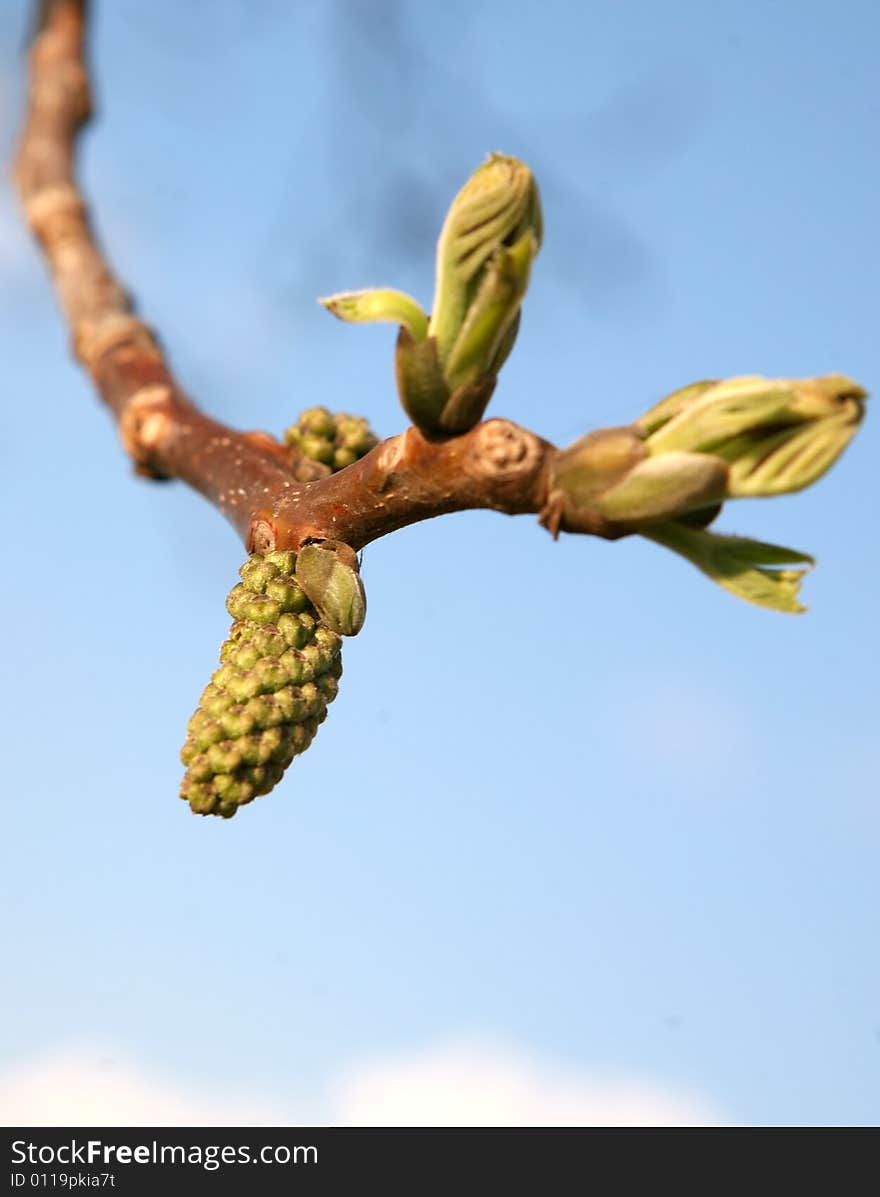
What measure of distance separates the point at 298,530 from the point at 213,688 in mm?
332

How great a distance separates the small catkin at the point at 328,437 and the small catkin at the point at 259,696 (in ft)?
2.45

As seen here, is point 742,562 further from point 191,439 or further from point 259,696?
point 191,439

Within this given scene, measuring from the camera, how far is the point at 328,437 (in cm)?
297

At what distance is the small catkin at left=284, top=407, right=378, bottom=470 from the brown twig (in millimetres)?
55

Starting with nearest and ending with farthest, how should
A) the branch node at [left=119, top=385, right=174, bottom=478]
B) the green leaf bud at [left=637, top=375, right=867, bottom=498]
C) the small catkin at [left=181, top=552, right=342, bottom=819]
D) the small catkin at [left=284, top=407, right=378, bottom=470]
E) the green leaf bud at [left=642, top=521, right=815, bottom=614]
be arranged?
the green leaf bud at [left=637, top=375, right=867, bottom=498], the green leaf bud at [left=642, top=521, right=815, bottom=614], the small catkin at [left=181, top=552, right=342, bottom=819], the small catkin at [left=284, top=407, right=378, bottom=470], the branch node at [left=119, top=385, right=174, bottom=478]

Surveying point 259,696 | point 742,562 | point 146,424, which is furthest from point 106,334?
point 742,562

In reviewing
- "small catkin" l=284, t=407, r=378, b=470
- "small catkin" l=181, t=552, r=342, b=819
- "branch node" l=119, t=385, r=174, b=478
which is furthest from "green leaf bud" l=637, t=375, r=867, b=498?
"branch node" l=119, t=385, r=174, b=478

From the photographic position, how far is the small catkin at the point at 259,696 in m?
2.03

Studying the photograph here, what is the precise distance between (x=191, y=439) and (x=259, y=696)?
1.28 metres

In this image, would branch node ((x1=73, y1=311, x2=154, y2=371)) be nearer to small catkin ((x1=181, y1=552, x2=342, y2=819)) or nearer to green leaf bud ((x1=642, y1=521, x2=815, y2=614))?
small catkin ((x1=181, y1=552, x2=342, y2=819))

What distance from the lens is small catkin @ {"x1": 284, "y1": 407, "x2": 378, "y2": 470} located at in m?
2.93

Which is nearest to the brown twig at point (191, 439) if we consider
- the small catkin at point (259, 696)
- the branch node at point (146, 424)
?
the branch node at point (146, 424)

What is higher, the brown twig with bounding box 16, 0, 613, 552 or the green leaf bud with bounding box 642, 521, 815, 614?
the brown twig with bounding box 16, 0, 613, 552

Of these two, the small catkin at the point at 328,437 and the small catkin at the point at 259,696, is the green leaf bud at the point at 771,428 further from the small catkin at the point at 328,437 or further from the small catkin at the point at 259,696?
the small catkin at the point at 328,437
